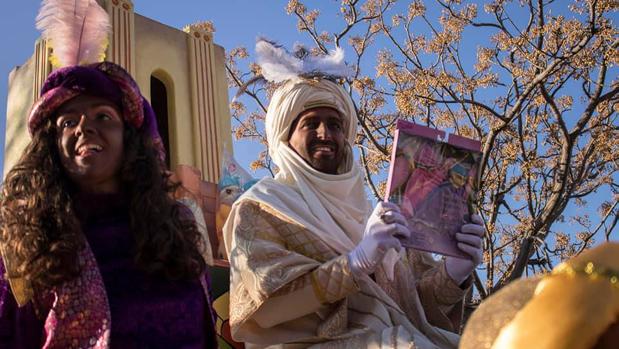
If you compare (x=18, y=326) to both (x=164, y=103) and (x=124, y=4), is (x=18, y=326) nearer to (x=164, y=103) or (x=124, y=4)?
(x=124, y=4)

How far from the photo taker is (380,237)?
8.90 feet

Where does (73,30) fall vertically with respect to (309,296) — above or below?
above

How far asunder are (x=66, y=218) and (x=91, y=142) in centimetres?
27

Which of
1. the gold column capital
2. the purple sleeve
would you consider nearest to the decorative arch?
the gold column capital

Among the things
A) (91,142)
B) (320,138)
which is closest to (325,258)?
(320,138)

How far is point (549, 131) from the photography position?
10.5m

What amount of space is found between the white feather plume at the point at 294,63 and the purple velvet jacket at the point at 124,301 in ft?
4.60

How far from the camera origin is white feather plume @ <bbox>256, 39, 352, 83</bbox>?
3.61 meters

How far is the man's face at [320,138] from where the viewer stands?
3361mm

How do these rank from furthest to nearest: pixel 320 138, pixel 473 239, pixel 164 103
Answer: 1. pixel 164 103
2. pixel 320 138
3. pixel 473 239

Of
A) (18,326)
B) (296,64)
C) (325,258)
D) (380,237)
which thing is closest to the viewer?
(18,326)

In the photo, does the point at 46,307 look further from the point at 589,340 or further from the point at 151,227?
the point at 589,340

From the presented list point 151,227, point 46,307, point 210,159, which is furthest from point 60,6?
point 210,159

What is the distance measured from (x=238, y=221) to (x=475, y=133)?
7754 millimetres
